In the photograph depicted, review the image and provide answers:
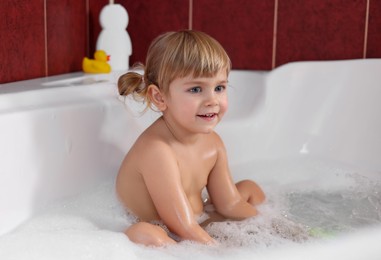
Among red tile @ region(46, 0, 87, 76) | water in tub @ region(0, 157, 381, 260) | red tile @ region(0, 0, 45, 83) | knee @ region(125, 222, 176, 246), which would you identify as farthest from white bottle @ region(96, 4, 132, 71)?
knee @ region(125, 222, 176, 246)

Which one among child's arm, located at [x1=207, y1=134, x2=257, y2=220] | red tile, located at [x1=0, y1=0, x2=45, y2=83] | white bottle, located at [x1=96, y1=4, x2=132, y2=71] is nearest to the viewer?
child's arm, located at [x1=207, y1=134, x2=257, y2=220]

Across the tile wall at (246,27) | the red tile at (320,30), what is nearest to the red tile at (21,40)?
the tile wall at (246,27)

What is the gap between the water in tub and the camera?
3.61 ft

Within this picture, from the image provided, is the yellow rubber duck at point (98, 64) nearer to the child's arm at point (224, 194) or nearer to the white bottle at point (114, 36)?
the white bottle at point (114, 36)

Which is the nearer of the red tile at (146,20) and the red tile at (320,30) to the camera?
the red tile at (320,30)

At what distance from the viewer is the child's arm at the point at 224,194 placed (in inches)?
57.0

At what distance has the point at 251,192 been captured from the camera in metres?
1.53

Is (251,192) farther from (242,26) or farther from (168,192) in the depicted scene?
(242,26)

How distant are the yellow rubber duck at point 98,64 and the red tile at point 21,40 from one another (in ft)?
0.43

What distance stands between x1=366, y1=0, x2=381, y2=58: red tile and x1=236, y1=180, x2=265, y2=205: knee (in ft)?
2.50

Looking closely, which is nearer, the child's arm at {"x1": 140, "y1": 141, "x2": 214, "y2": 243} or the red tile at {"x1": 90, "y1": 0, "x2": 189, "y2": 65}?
the child's arm at {"x1": 140, "y1": 141, "x2": 214, "y2": 243}

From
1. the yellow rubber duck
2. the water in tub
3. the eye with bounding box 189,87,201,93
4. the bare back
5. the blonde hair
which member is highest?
the blonde hair

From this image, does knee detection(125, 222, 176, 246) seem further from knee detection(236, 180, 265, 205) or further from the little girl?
knee detection(236, 180, 265, 205)

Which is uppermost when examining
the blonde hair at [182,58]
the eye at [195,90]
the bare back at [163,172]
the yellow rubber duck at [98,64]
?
the blonde hair at [182,58]
